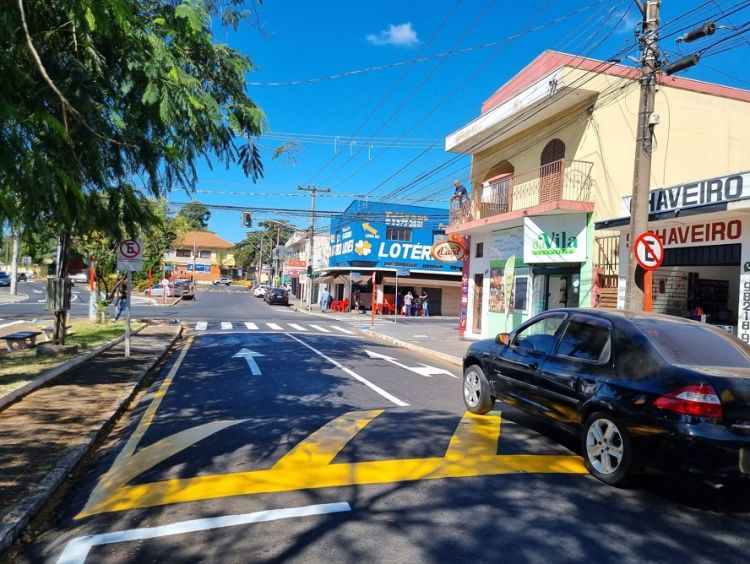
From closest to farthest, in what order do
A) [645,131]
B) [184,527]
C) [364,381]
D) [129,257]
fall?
[184,527], [645,131], [364,381], [129,257]

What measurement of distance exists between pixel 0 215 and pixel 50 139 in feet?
3.22

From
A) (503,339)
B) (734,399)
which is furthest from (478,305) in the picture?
(734,399)

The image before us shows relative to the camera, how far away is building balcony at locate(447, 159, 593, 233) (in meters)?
15.4

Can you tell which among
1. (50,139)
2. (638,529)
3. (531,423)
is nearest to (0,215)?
(50,139)

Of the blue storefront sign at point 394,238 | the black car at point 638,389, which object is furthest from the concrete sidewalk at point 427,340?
the blue storefront sign at point 394,238

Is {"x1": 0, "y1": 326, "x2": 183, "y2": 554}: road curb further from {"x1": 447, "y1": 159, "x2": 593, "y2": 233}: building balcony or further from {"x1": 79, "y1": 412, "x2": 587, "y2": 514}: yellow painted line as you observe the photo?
{"x1": 447, "y1": 159, "x2": 593, "y2": 233}: building balcony

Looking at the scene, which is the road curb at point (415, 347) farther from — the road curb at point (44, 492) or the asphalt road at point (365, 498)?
the road curb at point (44, 492)

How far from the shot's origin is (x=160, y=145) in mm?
5945

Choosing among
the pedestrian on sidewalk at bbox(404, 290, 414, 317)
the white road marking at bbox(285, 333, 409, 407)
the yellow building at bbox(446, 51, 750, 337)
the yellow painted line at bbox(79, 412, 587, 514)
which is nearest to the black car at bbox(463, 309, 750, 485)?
the yellow painted line at bbox(79, 412, 587, 514)

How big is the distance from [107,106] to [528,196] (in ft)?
45.4

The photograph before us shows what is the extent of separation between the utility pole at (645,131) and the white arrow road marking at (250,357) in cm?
714

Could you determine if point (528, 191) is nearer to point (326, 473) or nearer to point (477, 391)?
point (477, 391)

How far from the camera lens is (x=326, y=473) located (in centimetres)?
482

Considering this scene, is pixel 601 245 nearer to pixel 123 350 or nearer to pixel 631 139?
pixel 631 139
